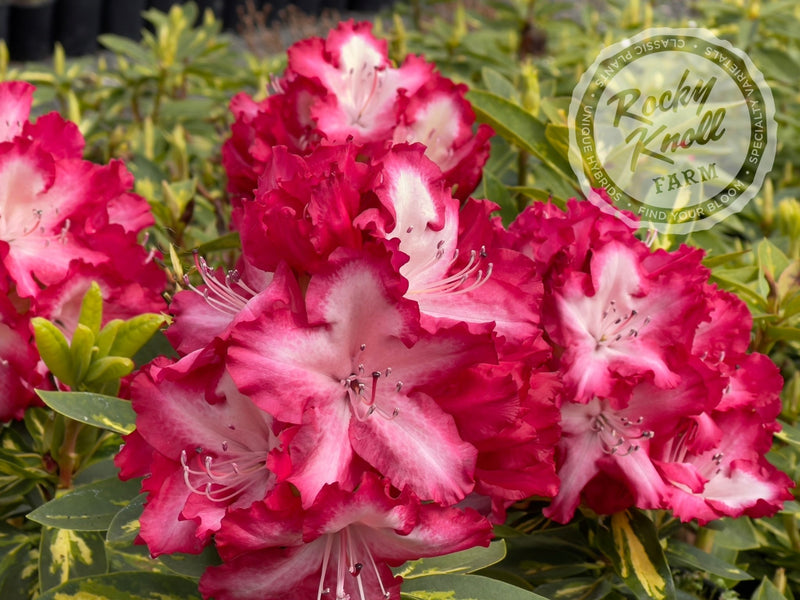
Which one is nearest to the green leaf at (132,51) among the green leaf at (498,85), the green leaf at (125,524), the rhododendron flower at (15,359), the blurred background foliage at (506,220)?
the blurred background foliage at (506,220)

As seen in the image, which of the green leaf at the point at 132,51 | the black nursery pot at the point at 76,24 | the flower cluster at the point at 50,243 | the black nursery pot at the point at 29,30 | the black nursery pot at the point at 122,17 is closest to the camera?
the flower cluster at the point at 50,243

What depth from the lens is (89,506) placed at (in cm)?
89

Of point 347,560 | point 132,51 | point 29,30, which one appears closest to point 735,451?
point 347,560

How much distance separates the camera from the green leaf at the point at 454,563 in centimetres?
84

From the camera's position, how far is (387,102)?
1.21m

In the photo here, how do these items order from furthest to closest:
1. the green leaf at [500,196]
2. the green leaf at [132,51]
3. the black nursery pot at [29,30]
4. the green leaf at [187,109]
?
1. the black nursery pot at [29,30]
2. the green leaf at [132,51]
3. the green leaf at [187,109]
4. the green leaf at [500,196]

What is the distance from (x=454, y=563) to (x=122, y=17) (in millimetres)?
6331

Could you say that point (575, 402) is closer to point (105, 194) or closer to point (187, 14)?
point (105, 194)

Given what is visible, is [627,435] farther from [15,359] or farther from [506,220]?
[15,359]

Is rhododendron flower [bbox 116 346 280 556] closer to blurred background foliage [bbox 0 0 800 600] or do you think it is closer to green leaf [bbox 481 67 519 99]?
blurred background foliage [bbox 0 0 800 600]

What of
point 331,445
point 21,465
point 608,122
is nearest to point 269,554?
point 331,445

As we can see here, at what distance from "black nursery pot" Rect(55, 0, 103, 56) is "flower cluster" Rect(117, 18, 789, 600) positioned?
5853 millimetres

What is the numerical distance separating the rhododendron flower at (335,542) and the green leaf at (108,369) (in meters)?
Answer: 0.28

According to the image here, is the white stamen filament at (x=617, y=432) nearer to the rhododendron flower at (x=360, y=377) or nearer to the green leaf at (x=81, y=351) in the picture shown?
the rhododendron flower at (x=360, y=377)
